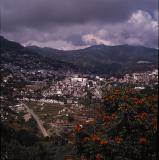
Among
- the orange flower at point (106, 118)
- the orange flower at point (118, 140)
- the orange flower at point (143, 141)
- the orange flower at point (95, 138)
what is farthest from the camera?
the orange flower at point (106, 118)

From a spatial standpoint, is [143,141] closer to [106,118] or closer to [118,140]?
[118,140]

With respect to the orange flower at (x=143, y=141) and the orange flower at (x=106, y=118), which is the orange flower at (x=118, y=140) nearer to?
the orange flower at (x=143, y=141)

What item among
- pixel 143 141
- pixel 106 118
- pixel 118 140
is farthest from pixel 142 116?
pixel 106 118

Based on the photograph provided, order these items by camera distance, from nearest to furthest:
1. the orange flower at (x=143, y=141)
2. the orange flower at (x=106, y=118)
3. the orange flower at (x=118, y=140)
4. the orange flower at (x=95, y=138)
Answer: the orange flower at (x=143, y=141), the orange flower at (x=118, y=140), the orange flower at (x=95, y=138), the orange flower at (x=106, y=118)

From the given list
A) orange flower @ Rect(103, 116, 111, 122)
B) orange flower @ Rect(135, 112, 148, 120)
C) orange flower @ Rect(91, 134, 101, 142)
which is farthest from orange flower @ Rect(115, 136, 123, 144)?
orange flower @ Rect(103, 116, 111, 122)

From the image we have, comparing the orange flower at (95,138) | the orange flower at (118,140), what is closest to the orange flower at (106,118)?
the orange flower at (95,138)

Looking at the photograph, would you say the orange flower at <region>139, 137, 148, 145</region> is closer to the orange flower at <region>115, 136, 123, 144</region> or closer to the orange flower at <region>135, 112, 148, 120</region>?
the orange flower at <region>115, 136, 123, 144</region>

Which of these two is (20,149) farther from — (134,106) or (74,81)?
(74,81)

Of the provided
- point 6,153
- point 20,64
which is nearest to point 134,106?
point 6,153

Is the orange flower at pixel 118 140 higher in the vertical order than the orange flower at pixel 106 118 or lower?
lower

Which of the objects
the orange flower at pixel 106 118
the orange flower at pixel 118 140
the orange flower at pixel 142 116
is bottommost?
the orange flower at pixel 118 140

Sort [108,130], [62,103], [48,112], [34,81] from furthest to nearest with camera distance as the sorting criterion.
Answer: [34,81] < [62,103] < [48,112] < [108,130]
